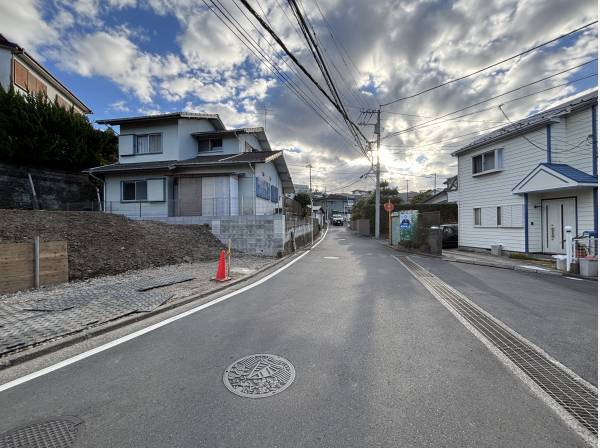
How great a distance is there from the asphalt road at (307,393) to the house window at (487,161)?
12706mm

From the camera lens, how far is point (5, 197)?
596 inches

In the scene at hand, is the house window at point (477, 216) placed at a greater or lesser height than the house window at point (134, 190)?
lesser

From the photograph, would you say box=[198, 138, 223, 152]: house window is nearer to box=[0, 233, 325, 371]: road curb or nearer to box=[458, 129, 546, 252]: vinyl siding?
box=[458, 129, 546, 252]: vinyl siding

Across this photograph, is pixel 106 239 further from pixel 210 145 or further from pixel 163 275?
pixel 210 145

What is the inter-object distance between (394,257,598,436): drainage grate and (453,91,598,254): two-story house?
29.8ft

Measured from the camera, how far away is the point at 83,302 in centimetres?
528

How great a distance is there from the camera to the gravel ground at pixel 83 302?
3.96 meters

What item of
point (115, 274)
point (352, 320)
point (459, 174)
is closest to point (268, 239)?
point (115, 274)

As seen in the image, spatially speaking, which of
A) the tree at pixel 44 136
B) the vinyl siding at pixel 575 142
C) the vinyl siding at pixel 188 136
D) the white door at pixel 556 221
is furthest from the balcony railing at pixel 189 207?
the vinyl siding at pixel 575 142

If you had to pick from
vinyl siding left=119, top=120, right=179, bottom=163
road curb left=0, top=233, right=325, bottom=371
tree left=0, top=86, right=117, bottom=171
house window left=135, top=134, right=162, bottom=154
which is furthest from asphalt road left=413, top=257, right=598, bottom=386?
tree left=0, top=86, right=117, bottom=171

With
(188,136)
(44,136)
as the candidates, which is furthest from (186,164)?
(44,136)

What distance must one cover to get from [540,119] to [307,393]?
14.8 m

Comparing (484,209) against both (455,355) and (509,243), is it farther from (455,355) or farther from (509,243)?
(455,355)

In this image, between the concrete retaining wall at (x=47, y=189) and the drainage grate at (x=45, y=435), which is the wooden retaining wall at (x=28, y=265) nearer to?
the drainage grate at (x=45, y=435)
